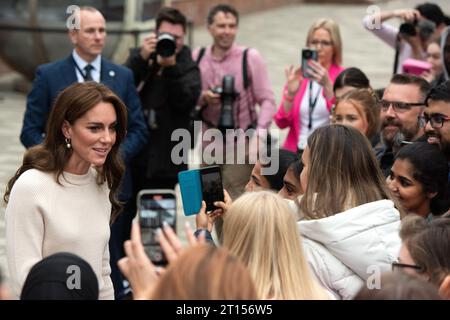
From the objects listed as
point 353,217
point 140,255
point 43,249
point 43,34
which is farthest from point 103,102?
point 43,34

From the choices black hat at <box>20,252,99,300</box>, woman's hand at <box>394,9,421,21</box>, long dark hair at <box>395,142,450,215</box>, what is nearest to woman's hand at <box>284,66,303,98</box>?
woman's hand at <box>394,9,421,21</box>

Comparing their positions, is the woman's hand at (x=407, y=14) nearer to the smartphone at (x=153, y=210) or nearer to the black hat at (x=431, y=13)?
the black hat at (x=431, y=13)

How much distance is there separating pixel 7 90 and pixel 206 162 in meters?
7.59

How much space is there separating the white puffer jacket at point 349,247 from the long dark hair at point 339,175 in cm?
17

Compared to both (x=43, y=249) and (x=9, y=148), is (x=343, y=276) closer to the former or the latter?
(x=43, y=249)

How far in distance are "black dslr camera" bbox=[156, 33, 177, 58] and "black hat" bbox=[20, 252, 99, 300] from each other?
432 cm

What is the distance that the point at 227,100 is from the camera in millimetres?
7988

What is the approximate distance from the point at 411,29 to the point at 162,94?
2.27 metres

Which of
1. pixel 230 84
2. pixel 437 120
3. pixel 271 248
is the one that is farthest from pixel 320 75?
pixel 271 248

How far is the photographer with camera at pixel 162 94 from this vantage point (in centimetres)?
778

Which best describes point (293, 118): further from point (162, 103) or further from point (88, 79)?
point (88, 79)

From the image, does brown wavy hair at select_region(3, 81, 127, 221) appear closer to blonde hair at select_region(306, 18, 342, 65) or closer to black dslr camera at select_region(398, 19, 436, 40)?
blonde hair at select_region(306, 18, 342, 65)

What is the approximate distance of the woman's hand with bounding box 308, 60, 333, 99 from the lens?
7.71 m
